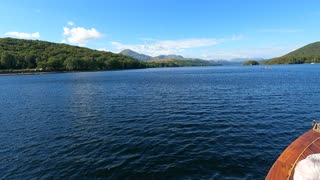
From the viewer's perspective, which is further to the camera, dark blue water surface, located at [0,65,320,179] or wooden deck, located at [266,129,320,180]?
dark blue water surface, located at [0,65,320,179]

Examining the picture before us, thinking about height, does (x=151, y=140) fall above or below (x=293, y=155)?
below

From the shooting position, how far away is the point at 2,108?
53531mm

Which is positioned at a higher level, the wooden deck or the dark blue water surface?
the wooden deck

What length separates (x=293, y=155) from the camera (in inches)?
550

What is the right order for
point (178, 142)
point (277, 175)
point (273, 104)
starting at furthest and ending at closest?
point (273, 104), point (178, 142), point (277, 175)

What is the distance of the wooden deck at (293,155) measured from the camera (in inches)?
493

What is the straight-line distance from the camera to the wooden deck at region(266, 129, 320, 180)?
12523mm

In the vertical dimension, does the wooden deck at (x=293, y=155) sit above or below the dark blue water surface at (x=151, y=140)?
above

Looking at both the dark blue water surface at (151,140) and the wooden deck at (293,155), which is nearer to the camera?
the wooden deck at (293,155)

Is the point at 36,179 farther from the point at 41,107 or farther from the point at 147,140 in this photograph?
the point at 41,107

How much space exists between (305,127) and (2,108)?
6445cm

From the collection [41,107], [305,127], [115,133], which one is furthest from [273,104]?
[41,107]

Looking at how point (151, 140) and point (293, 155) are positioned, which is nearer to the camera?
point (293, 155)

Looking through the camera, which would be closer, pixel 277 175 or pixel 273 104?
pixel 277 175
